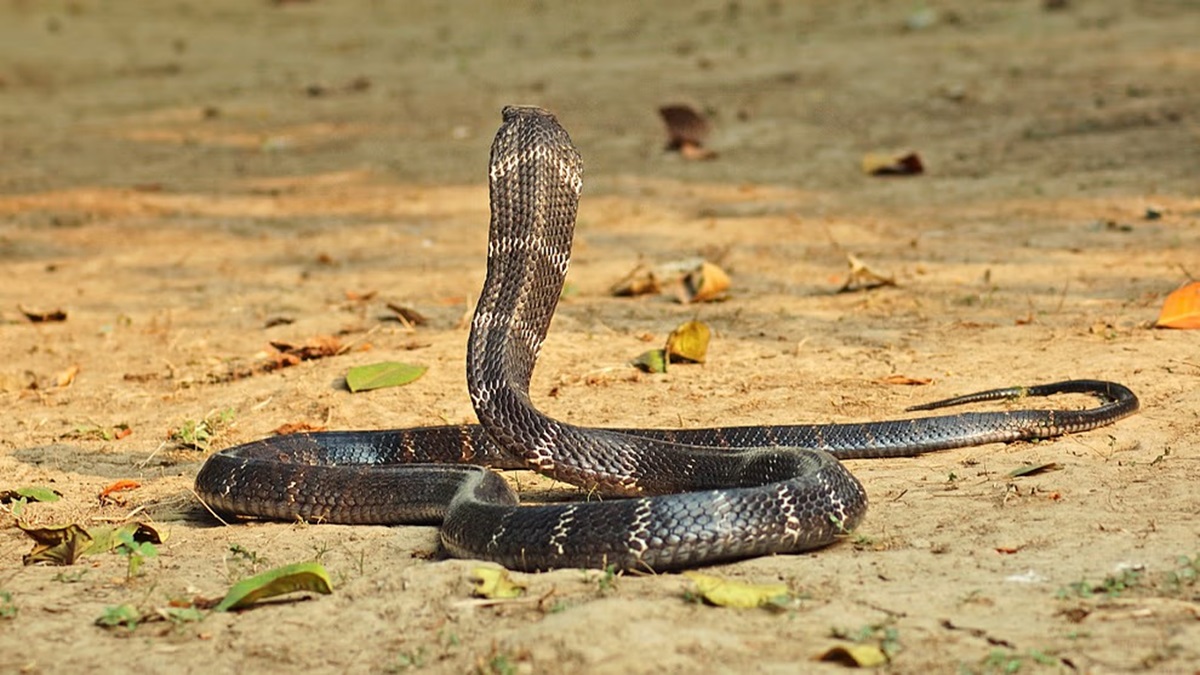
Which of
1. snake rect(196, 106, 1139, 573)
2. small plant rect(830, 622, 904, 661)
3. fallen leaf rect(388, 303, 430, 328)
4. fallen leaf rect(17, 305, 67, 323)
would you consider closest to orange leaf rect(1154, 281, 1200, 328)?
snake rect(196, 106, 1139, 573)

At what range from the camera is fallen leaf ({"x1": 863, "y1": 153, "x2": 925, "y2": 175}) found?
1136cm

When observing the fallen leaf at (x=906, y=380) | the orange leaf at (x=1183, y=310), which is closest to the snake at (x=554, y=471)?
the fallen leaf at (x=906, y=380)

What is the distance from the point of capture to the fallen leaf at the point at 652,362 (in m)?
7.45

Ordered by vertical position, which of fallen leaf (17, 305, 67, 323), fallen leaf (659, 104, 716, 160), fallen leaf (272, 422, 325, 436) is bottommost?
fallen leaf (272, 422, 325, 436)

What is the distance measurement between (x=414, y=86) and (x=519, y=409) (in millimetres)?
11537

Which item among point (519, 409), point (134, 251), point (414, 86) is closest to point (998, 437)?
point (519, 409)

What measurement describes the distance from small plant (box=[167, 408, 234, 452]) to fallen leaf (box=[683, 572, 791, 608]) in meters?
3.16

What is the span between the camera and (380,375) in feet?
24.0

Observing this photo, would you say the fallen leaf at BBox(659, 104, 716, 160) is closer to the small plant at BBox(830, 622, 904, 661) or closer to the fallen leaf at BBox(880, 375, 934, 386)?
the fallen leaf at BBox(880, 375, 934, 386)

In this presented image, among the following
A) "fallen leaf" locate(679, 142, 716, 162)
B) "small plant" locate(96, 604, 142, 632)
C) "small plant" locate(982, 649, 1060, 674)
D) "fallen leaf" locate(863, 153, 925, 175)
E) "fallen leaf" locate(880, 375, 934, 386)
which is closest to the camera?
"small plant" locate(982, 649, 1060, 674)

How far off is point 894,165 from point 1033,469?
620 cm

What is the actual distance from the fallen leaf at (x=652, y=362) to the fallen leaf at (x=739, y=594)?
3290 millimetres

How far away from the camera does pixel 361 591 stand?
4.41m

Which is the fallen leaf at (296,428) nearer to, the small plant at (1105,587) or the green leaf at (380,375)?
the green leaf at (380,375)
